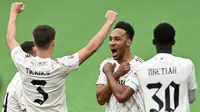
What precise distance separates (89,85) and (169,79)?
12.2 feet

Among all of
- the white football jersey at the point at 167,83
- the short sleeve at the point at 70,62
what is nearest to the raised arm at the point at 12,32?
the short sleeve at the point at 70,62

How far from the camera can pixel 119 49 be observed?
5.46 m

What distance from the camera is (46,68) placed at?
5.12 metres

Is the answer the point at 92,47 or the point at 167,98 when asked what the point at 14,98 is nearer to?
the point at 92,47

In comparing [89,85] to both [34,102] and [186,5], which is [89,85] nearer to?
[186,5]

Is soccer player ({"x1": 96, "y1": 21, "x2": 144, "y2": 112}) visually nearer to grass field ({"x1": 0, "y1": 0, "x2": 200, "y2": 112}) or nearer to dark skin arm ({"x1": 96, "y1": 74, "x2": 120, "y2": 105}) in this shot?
dark skin arm ({"x1": 96, "y1": 74, "x2": 120, "y2": 105})

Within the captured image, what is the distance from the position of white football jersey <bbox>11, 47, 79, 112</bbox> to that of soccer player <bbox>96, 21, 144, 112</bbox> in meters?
0.36

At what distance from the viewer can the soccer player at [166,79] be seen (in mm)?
4859

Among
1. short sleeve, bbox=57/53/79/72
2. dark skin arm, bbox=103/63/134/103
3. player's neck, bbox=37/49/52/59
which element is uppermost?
player's neck, bbox=37/49/52/59

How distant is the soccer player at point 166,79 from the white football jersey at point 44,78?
0.58m

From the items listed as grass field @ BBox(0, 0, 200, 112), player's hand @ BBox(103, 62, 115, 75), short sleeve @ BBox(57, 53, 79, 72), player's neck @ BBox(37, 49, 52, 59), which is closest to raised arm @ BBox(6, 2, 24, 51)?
player's neck @ BBox(37, 49, 52, 59)

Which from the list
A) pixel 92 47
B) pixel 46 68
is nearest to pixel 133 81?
pixel 92 47

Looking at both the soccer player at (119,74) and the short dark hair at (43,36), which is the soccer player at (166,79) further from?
the short dark hair at (43,36)

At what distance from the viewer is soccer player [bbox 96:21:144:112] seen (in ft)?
17.5
